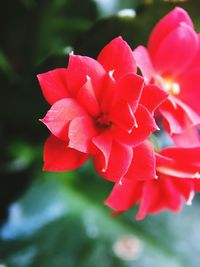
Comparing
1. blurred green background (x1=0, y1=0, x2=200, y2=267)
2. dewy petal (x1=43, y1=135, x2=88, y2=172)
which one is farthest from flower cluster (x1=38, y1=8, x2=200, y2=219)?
blurred green background (x1=0, y1=0, x2=200, y2=267)

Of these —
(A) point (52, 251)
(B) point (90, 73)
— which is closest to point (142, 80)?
(B) point (90, 73)

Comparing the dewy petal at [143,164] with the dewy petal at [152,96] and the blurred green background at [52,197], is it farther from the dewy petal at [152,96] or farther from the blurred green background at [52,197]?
the blurred green background at [52,197]

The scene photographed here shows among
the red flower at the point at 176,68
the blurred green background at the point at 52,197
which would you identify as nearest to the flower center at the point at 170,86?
the red flower at the point at 176,68

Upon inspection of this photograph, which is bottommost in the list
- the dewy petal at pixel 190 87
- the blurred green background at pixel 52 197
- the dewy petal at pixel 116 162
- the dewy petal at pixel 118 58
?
the blurred green background at pixel 52 197

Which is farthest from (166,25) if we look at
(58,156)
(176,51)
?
(58,156)

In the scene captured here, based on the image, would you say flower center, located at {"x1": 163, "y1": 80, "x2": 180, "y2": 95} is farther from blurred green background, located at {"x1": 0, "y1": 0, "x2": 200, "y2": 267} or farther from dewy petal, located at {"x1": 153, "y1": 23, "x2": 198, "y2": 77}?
blurred green background, located at {"x1": 0, "y1": 0, "x2": 200, "y2": 267}

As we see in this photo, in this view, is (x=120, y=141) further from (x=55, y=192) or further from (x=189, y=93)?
(x=55, y=192)

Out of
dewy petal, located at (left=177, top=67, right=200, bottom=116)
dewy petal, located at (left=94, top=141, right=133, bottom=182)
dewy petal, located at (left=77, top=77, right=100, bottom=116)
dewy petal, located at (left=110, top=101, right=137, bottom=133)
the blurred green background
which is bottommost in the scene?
the blurred green background
